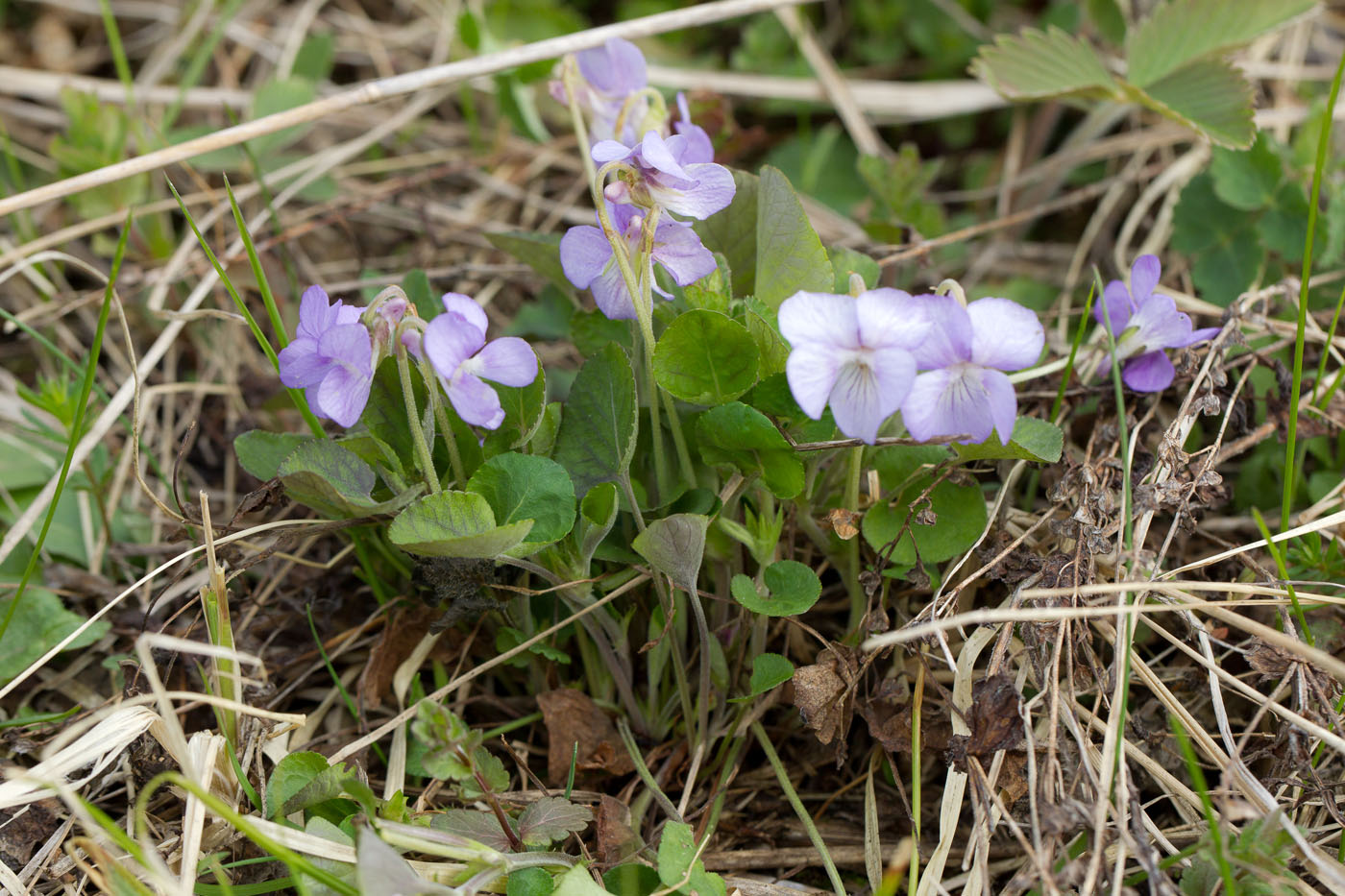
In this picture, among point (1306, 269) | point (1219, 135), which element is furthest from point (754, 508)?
point (1219, 135)

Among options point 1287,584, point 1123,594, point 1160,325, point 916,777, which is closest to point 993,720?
point 916,777

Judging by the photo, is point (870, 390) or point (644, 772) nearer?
point (870, 390)

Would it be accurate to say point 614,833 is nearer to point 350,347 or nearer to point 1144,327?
point 350,347

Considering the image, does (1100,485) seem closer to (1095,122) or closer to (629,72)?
(629,72)

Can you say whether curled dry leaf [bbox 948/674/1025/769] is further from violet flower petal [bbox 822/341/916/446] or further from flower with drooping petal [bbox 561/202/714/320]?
flower with drooping petal [bbox 561/202/714/320]

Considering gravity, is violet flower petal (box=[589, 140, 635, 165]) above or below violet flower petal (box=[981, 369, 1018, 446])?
above

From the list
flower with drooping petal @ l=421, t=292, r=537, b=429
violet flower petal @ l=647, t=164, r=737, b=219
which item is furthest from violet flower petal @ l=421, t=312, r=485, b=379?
violet flower petal @ l=647, t=164, r=737, b=219
